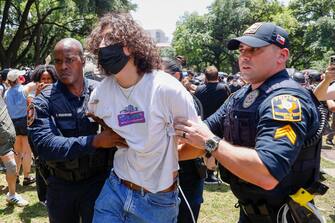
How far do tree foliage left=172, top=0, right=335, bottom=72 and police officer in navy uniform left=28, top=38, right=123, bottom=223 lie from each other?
3724cm

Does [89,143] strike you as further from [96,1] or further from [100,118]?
[96,1]

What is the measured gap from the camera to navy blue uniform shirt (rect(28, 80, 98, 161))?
2.54 m

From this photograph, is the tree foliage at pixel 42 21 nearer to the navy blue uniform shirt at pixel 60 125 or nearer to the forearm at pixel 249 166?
the navy blue uniform shirt at pixel 60 125

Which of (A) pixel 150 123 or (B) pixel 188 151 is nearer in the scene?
(A) pixel 150 123

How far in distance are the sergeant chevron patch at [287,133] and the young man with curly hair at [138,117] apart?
0.51 m

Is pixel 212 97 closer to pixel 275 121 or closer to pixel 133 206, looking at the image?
pixel 133 206

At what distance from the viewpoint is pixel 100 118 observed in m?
2.47

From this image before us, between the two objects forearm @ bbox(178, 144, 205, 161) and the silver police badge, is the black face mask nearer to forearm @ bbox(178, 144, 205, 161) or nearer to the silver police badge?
forearm @ bbox(178, 144, 205, 161)

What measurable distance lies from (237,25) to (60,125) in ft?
146

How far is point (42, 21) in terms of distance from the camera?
77.4 ft

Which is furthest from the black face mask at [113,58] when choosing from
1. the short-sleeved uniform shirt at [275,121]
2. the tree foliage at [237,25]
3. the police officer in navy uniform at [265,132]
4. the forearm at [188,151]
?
the tree foliage at [237,25]

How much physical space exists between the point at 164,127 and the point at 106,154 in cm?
67

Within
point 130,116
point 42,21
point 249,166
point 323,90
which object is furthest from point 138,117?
point 42,21

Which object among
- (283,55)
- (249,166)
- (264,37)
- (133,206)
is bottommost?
(133,206)
